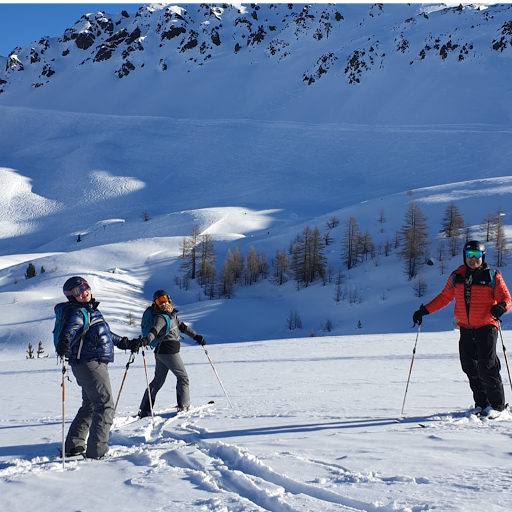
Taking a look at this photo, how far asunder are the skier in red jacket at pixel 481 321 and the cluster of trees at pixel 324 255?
3540 centimetres

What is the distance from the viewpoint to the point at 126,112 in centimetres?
17138

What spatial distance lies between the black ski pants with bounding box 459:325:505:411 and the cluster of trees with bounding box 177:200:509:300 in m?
35.4

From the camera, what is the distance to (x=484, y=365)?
233 inches

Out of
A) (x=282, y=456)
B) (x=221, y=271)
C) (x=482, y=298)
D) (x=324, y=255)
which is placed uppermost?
(x=324, y=255)

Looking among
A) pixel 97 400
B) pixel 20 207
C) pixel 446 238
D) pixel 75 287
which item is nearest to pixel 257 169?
pixel 20 207

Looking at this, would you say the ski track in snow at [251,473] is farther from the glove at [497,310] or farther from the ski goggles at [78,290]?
the ski goggles at [78,290]

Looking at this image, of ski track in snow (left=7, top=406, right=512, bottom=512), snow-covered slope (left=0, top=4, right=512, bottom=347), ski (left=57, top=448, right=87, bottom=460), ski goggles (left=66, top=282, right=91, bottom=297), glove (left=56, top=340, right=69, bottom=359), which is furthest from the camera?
snow-covered slope (left=0, top=4, right=512, bottom=347)

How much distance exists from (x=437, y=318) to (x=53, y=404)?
30.8 metres

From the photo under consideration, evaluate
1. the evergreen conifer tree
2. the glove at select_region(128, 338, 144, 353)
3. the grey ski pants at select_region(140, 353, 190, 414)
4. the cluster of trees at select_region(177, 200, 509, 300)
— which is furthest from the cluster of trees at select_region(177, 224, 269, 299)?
the glove at select_region(128, 338, 144, 353)

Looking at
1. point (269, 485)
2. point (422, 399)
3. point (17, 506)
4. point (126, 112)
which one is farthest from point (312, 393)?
point (126, 112)

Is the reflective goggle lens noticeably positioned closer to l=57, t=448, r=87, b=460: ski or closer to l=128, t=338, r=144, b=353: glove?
l=128, t=338, r=144, b=353: glove

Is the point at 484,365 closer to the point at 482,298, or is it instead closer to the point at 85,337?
the point at 482,298

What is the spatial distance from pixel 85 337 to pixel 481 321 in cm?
476

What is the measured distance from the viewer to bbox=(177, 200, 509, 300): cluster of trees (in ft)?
144
